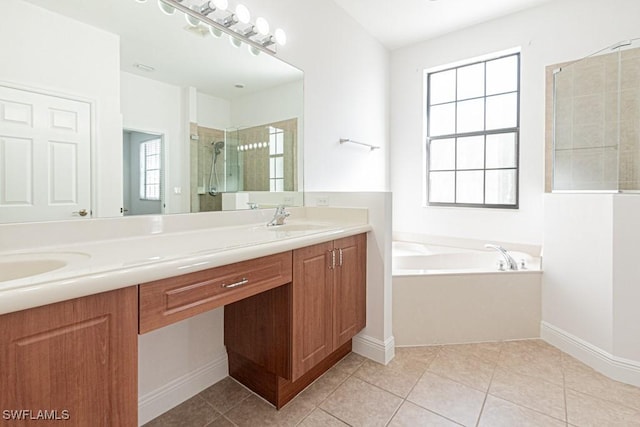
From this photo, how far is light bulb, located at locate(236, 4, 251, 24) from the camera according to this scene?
5.78 ft

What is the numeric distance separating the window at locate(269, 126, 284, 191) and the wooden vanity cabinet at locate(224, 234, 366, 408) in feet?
2.31

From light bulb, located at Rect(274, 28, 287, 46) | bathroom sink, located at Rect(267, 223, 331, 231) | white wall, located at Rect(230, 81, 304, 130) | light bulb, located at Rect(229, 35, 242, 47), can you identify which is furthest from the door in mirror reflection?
light bulb, located at Rect(274, 28, 287, 46)

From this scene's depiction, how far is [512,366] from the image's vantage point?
6.12ft

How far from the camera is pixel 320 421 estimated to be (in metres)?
1.41

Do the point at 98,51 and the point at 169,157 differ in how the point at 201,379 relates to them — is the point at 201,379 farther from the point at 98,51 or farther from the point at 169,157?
the point at 98,51

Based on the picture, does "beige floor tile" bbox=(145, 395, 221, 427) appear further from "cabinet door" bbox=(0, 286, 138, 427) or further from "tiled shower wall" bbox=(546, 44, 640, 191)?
"tiled shower wall" bbox=(546, 44, 640, 191)

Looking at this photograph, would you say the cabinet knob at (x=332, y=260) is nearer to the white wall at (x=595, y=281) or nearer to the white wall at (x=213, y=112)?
the white wall at (x=213, y=112)

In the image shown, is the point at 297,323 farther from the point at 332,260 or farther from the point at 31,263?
the point at 31,263

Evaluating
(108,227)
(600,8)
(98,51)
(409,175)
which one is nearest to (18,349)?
(108,227)

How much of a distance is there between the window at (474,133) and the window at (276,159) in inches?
77.9

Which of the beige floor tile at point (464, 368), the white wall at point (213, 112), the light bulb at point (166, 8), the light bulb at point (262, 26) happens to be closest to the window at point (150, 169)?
the white wall at point (213, 112)

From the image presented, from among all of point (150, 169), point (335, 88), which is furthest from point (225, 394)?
point (335, 88)

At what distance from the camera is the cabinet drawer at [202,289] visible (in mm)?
870

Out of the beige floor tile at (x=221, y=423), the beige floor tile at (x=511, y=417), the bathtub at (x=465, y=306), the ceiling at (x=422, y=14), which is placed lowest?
the beige floor tile at (x=221, y=423)
